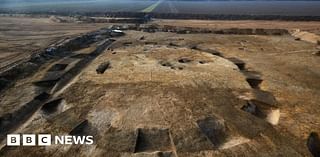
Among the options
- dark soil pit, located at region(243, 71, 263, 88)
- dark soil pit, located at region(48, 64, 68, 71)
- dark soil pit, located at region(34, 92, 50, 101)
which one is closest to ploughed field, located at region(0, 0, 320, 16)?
dark soil pit, located at region(243, 71, 263, 88)

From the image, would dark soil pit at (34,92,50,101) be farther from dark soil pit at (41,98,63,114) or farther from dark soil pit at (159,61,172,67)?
dark soil pit at (159,61,172,67)

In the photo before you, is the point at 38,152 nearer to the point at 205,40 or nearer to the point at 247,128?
the point at 247,128

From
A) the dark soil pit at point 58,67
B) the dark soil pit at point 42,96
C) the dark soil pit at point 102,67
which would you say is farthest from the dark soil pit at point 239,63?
the dark soil pit at point 42,96

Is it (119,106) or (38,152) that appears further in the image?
(119,106)

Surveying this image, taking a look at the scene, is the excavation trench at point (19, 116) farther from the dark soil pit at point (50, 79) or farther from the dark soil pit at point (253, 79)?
the dark soil pit at point (253, 79)

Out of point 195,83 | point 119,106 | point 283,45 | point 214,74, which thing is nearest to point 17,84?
point 119,106
